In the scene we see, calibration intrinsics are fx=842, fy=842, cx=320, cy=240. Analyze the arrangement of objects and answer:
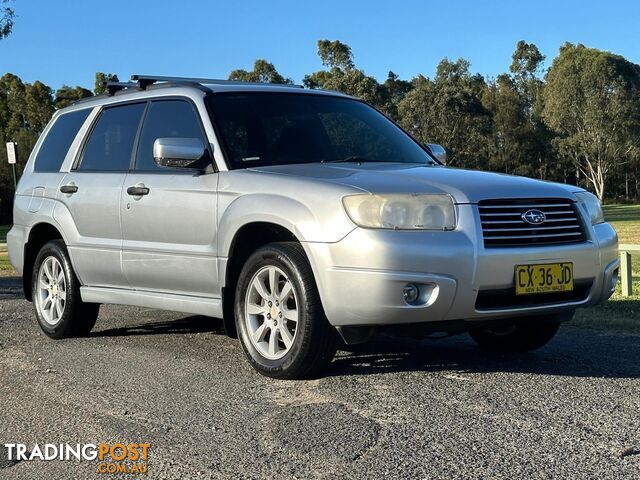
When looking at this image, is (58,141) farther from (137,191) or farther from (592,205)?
(592,205)

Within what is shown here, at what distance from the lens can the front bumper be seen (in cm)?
440

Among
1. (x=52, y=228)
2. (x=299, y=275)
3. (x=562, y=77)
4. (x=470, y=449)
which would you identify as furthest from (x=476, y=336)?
(x=562, y=77)

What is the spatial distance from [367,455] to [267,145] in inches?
106

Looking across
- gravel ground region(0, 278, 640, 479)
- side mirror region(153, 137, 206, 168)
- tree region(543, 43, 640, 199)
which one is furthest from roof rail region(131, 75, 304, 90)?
tree region(543, 43, 640, 199)

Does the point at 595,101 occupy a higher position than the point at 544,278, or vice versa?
the point at 595,101

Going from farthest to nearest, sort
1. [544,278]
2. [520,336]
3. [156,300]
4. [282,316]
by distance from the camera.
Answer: [156,300]
[520,336]
[282,316]
[544,278]

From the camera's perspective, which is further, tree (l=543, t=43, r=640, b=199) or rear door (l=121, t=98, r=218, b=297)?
tree (l=543, t=43, r=640, b=199)

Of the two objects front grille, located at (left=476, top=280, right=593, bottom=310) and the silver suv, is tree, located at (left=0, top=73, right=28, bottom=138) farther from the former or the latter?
front grille, located at (left=476, top=280, right=593, bottom=310)

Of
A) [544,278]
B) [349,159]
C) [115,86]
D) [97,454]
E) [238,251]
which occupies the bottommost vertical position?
[97,454]

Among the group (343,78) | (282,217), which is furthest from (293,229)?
(343,78)

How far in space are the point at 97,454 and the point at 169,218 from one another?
226cm

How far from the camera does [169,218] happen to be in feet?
18.3

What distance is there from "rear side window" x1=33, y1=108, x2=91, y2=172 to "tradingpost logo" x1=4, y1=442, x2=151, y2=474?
144 inches

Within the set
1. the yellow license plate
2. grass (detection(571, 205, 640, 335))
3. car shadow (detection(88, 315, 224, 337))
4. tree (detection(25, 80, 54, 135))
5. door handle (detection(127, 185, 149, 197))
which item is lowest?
grass (detection(571, 205, 640, 335))
